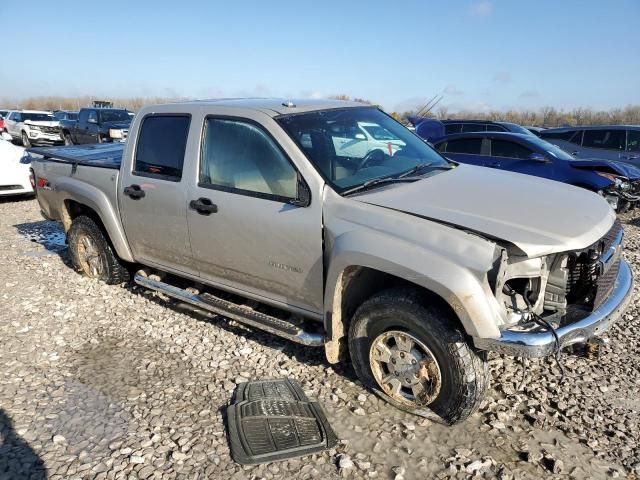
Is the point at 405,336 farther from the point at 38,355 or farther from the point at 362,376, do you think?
the point at 38,355

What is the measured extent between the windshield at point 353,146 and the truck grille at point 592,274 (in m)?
1.37

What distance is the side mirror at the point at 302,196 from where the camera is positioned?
336cm

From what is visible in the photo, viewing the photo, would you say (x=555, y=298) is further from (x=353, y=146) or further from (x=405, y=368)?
(x=353, y=146)

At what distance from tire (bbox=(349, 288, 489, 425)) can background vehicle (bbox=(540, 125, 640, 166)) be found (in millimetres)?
10463

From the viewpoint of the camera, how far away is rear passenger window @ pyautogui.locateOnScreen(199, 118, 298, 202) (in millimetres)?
3547

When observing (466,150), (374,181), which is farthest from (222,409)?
(466,150)

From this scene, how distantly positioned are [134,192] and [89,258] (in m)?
1.61

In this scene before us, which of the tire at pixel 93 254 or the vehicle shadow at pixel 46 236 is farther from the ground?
the tire at pixel 93 254

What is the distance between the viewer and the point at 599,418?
Result: 316 centimetres

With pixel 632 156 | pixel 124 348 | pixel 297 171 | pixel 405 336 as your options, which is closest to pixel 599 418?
pixel 405 336

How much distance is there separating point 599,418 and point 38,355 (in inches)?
164

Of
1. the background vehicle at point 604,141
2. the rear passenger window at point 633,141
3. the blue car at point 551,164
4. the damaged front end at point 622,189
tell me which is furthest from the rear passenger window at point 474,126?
the damaged front end at point 622,189

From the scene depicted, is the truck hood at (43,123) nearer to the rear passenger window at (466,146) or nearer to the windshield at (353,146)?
the rear passenger window at (466,146)

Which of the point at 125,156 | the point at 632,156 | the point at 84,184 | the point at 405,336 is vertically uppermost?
the point at 125,156
